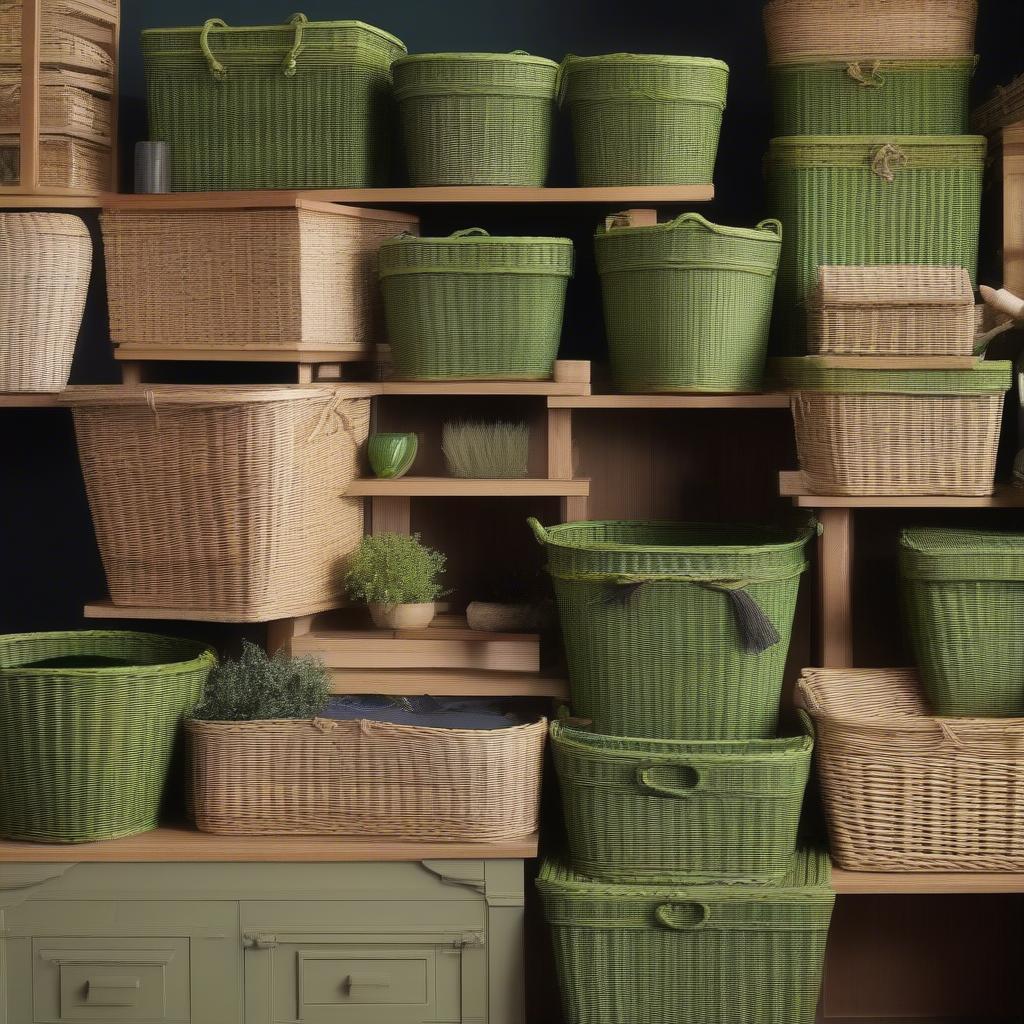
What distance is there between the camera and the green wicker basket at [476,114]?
339 cm

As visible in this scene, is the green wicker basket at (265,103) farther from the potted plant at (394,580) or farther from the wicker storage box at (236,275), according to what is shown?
the potted plant at (394,580)

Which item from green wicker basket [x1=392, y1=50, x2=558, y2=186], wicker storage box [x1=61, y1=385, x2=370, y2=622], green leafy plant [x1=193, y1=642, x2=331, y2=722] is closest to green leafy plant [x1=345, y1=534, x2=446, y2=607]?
wicker storage box [x1=61, y1=385, x2=370, y2=622]

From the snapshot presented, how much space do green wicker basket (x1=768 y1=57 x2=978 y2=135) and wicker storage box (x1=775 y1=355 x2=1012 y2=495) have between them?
641mm

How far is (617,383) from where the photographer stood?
3535 millimetres

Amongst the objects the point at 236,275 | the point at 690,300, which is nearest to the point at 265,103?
the point at 236,275

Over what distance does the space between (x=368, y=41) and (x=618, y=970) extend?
2.16m

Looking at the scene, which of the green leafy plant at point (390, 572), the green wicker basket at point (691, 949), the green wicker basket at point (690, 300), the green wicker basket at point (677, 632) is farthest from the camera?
the green leafy plant at point (390, 572)

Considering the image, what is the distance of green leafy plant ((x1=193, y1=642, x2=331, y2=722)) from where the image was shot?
3229 mm

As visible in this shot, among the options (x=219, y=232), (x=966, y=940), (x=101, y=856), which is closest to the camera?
(x=101, y=856)

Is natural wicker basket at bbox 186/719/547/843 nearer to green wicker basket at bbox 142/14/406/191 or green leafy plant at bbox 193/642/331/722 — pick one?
green leafy plant at bbox 193/642/331/722

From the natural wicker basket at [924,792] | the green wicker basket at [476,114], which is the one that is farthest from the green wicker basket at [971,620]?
the green wicker basket at [476,114]

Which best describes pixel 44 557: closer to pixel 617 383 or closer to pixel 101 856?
pixel 101 856

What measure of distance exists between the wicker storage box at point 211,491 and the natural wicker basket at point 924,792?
123cm

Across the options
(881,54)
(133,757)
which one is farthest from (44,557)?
(881,54)
